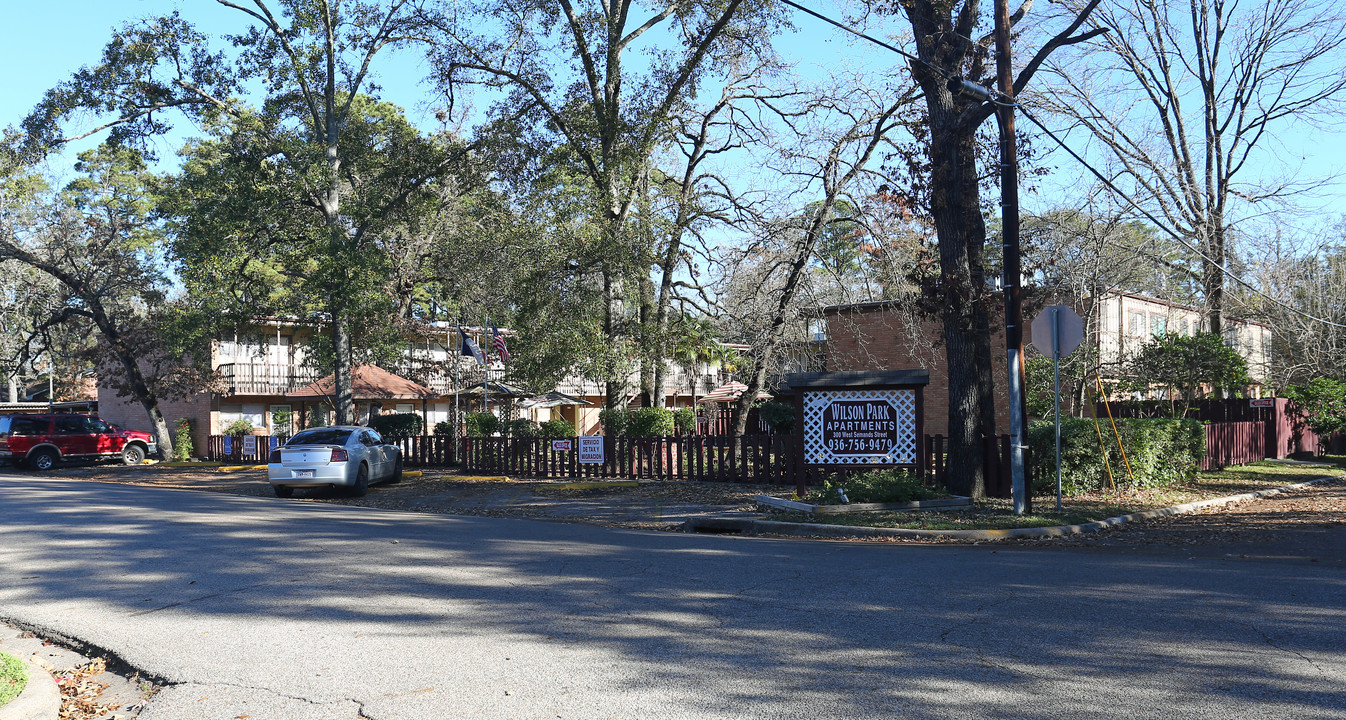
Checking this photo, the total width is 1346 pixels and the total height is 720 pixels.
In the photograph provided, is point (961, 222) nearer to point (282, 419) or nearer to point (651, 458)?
point (651, 458)

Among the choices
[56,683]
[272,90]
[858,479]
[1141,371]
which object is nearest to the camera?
[56,683]

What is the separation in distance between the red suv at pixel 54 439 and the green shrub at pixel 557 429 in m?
18.4

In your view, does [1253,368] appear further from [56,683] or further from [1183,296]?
[56,683]

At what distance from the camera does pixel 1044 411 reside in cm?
2467

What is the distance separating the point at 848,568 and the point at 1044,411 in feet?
57.2

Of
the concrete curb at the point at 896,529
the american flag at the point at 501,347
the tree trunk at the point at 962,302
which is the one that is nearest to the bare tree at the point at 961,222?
the tree trunk at the point at 962,302

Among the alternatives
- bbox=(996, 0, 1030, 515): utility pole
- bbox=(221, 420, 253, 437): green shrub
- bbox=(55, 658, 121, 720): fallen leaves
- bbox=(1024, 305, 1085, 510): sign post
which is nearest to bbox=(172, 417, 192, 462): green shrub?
bbox=(221, 420, 253, 437): green shrub

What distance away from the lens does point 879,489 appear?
47.3ft

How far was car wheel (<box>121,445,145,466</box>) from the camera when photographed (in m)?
34.8

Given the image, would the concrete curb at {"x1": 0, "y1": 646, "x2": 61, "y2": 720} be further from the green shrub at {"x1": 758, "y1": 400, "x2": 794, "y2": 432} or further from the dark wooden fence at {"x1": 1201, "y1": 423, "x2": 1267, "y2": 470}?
the green shrub at {"x1": 758, "y1": 400, "x2": 794, "y2": 432}

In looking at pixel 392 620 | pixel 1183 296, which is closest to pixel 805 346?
pixel 1183 296

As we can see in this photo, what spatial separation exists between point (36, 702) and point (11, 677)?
1.03 feet

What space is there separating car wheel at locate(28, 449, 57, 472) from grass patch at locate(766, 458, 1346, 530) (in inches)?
1172

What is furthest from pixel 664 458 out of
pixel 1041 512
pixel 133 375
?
pixel 133 375
